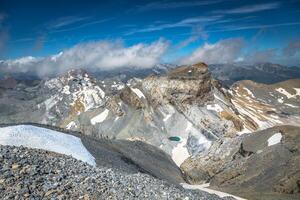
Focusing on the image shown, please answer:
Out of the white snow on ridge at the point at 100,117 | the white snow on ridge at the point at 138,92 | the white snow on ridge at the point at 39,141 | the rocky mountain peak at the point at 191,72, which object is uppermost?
the white snow on ridge at the point at 39,141

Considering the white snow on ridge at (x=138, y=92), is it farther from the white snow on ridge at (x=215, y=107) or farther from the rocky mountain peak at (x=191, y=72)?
the white snow on ridge at (x=215, y=107)

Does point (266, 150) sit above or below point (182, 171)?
above

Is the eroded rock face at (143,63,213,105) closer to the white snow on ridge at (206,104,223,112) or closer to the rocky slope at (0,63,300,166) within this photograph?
the rocky slope at (0,63,300,166)

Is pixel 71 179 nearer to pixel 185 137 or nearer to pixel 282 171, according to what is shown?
pixel 282 171

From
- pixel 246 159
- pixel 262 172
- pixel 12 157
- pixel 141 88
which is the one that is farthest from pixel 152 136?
pixel 12 157

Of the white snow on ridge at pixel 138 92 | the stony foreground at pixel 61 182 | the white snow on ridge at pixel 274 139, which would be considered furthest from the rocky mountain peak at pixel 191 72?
the stony foreground at pixel 61 182

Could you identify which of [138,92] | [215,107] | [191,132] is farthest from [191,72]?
[191,132]
